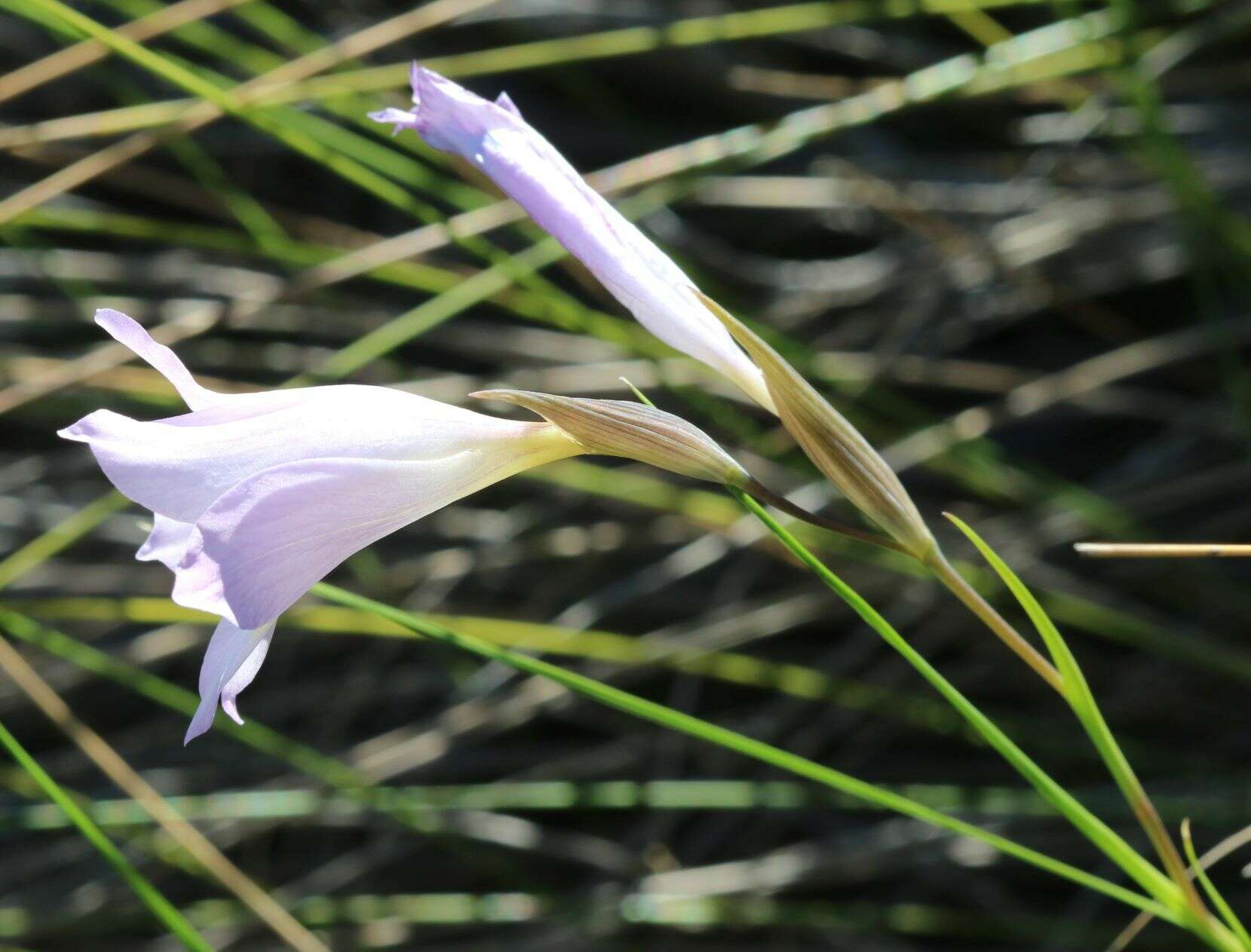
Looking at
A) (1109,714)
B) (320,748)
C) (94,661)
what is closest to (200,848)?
(94,661)

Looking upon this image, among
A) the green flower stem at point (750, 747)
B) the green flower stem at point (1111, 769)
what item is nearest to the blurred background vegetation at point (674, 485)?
the green flower stem at point (750, 747)

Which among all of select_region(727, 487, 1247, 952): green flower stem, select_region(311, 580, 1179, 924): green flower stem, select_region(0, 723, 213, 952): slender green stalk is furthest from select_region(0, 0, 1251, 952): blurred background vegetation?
select_region(727, 487, 1247, 952): green flower stem

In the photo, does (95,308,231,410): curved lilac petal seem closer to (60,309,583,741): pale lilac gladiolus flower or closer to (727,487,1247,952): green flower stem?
(60,309,583,741): pale lilac gladiolus flower

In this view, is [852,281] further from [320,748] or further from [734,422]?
[320,748]

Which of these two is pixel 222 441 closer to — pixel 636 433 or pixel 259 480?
pixel 259 480

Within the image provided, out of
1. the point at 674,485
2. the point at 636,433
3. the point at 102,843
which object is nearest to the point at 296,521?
the point at 636,433

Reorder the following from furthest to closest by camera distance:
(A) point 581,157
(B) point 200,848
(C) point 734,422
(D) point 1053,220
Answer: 1. (A) point 581,157
2. (D) point 1053,220
3. (C) point 734,422
4. (B) point 200,848
